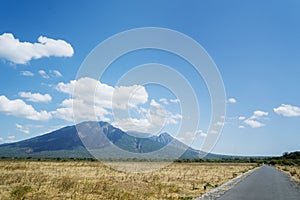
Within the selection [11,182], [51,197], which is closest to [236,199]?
[51,197]

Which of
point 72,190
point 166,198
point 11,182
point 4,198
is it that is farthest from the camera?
point 11,182

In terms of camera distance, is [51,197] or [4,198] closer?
[4,198]

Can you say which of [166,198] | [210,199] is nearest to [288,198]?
[210,199]

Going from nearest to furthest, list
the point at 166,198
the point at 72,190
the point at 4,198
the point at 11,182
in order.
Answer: the point at 4,198, the point at 166,198, the point at 72,190, the point at 11,182

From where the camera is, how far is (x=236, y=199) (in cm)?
1634

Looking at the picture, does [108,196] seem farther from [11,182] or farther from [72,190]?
[11,182]

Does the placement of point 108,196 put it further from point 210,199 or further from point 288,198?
point 288,198

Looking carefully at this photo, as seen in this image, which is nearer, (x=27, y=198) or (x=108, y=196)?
(x=27, y=198)

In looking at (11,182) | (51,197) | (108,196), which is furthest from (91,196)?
(11,182)

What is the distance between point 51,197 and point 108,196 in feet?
9.34

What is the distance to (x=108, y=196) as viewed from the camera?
17703 mm

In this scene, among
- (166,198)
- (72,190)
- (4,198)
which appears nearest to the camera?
(4,198)

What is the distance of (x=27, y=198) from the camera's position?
53.0 ft

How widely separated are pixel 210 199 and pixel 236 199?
1.23 metres
